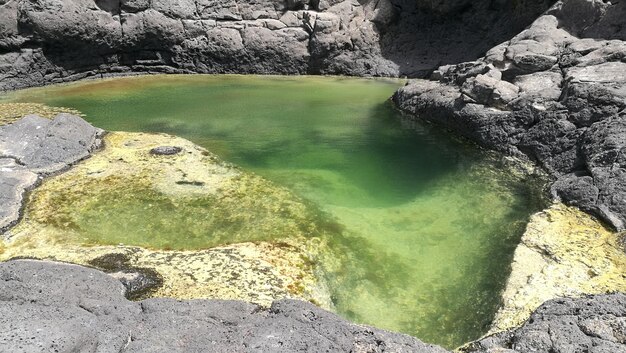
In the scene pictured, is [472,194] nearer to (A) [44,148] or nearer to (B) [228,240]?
(B) [228,240]

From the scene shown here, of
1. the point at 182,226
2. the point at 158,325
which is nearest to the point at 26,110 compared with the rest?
the point at 182,226

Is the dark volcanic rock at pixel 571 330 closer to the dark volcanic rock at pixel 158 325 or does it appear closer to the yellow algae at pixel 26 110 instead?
the dark volcanic rock at pixel 158 325

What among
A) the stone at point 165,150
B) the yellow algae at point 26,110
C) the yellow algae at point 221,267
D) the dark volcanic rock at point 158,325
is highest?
the dark volcanic rock at point 158,325

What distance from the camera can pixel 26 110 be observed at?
8156 millimetres


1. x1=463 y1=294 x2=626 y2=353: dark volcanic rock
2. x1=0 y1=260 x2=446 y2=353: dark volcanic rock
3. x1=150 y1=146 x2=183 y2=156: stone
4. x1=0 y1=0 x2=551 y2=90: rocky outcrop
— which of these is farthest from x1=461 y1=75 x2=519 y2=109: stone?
x1=0 y1=260 x2=446 y2=353: dark volcanic rock

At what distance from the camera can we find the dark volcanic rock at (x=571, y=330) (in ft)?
8.02

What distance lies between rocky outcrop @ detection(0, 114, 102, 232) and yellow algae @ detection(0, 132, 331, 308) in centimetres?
16

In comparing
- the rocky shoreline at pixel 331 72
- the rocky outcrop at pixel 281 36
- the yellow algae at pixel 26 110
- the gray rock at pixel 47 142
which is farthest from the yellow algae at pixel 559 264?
the rocky outcrop at pixel 281 36

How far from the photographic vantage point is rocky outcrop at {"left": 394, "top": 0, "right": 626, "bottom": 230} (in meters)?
5.05

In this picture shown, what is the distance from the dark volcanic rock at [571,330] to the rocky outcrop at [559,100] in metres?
1.93

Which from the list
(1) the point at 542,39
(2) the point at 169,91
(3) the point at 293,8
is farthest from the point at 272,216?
(3) the point at 293,8

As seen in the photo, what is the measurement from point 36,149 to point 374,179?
3778mm

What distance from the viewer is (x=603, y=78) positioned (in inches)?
238

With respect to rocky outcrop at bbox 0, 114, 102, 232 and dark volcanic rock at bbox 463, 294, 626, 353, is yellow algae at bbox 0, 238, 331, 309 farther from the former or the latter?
dark volcanic rock at bbox 463, 294, 626, 353
